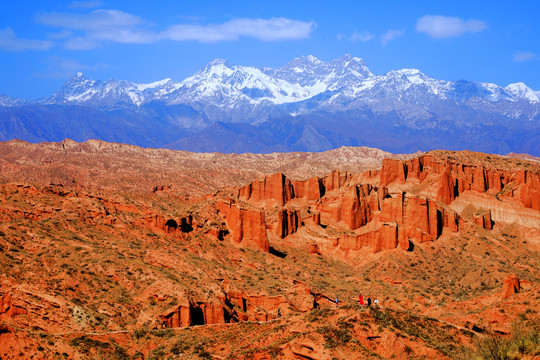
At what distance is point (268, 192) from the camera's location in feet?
406

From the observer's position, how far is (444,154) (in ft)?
472

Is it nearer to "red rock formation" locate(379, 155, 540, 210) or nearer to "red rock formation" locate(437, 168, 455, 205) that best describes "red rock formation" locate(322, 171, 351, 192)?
"red rock formation" locate(379, 155, 540, 210)

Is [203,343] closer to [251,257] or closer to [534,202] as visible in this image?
[251,257]

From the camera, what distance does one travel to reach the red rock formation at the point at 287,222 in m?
95.1

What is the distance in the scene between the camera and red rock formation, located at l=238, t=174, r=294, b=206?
122812mm

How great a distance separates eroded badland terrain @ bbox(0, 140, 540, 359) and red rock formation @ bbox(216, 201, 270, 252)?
0.18 meters

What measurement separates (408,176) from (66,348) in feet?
298

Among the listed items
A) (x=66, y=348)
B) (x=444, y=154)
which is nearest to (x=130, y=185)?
(x=444, y=154)

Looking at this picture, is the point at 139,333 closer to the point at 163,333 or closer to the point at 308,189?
the point at 163,333

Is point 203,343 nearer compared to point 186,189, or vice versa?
point 203,343

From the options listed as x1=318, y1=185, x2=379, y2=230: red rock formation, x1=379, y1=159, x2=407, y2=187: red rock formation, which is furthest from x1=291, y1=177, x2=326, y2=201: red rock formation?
x1=318, y1=185, x2=379, y2=230: red rock formation

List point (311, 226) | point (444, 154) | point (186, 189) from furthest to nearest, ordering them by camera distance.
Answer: point (186, 189) → point (444, 154) → point (311, 226)

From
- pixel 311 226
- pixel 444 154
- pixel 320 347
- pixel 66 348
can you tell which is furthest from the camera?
pixel 444 154

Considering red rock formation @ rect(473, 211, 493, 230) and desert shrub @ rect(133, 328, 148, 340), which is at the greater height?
red rock formation @ rect(473, 211, 493, 230)
